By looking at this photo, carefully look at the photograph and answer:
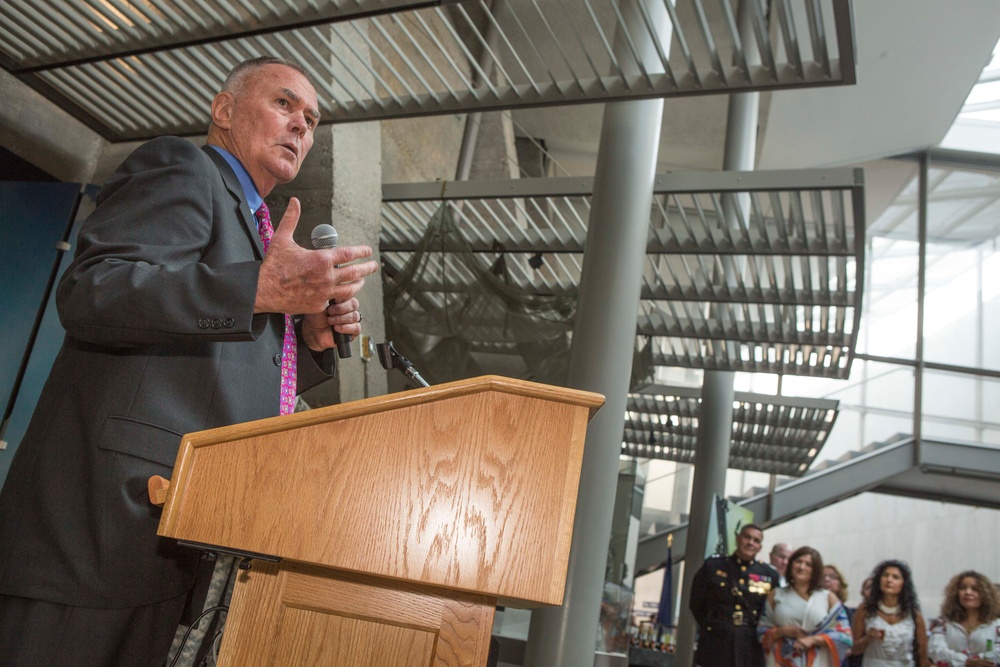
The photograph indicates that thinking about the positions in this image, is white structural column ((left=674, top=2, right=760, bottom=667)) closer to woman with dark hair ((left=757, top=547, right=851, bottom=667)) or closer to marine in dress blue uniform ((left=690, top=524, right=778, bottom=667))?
marine in dress blue uniform ((left=690, top=524, right=778, bottom=667))

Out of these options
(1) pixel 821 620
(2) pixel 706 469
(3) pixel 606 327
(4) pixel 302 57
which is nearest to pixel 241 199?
(4) pixel 302 57

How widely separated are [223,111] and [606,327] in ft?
11.4

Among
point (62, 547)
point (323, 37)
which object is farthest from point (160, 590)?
point (323, 37)

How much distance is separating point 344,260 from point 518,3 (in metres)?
10.9

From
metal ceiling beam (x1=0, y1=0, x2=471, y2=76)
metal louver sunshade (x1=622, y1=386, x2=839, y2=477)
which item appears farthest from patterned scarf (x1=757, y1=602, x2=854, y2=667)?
metal ceiling beam (x1=0, y1=0, x2=471, y2=76)

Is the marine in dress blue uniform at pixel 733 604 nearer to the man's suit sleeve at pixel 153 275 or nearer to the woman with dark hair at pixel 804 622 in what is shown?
the woman with dark hair at pixel 804 622

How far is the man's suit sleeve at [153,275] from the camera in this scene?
1.38 metres

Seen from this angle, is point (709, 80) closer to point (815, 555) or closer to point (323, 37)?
point (323, 37)

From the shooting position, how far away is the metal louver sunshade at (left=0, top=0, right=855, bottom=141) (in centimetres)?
362

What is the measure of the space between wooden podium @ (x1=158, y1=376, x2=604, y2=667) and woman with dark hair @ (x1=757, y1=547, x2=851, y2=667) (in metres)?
5.29

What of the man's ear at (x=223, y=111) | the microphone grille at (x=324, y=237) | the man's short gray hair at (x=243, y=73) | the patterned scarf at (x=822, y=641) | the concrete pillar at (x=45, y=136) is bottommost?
the patterned scarf at (x=822, y=641)

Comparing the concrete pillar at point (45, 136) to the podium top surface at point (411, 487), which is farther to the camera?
the concrete pillar at point (45, 136)

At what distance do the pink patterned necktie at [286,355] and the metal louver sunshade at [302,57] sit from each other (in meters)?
2.05

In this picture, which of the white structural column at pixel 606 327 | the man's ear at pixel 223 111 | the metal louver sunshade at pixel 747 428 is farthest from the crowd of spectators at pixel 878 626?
the man's ear at pixel 223 111
